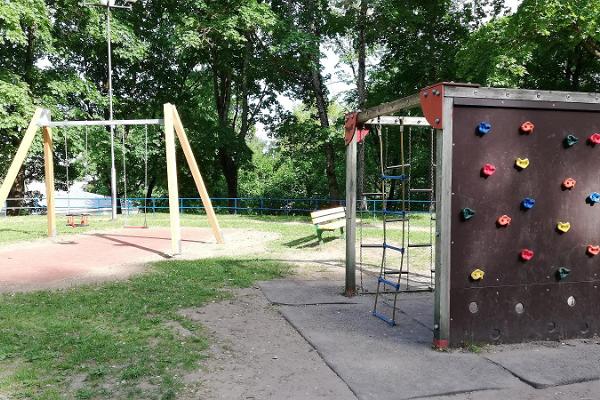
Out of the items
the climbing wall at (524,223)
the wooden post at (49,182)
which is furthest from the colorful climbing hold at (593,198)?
the wooden post at (49,182)

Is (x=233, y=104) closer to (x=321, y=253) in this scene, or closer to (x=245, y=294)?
(x=321, y=253)

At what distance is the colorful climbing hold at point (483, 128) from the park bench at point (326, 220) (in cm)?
672

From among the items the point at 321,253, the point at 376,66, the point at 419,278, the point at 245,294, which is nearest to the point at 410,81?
the point at 376,66

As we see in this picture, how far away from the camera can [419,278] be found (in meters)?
8.25

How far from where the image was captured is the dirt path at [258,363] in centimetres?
379

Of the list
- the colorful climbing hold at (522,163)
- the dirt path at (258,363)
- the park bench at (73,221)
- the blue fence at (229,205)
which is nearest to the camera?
the dirt path at (258,363)

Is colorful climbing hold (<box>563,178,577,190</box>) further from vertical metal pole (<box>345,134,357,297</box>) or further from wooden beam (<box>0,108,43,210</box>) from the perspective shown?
wooden beam (<box>0,108,43,210</box>)

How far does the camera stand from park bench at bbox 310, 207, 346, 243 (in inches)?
451

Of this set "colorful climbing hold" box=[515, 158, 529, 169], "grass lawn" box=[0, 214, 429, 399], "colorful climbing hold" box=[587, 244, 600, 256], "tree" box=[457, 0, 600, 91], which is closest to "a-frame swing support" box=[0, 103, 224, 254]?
"grass lawn" box=[0, 214, 429, 399]

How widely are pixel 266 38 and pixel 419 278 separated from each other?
17.5m

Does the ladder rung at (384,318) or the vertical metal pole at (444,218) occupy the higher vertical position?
the vertical metal pole at (444,218)

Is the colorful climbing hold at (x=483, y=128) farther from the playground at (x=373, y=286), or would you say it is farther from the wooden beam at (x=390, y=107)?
the wooden beam at (x=390, y=107)

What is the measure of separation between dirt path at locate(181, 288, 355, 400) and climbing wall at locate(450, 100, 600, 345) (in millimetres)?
1466

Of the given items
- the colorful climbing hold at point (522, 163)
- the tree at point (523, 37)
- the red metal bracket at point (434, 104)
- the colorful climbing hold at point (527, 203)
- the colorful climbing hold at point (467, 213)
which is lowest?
the colorful climbing hold at point (467, 213)
